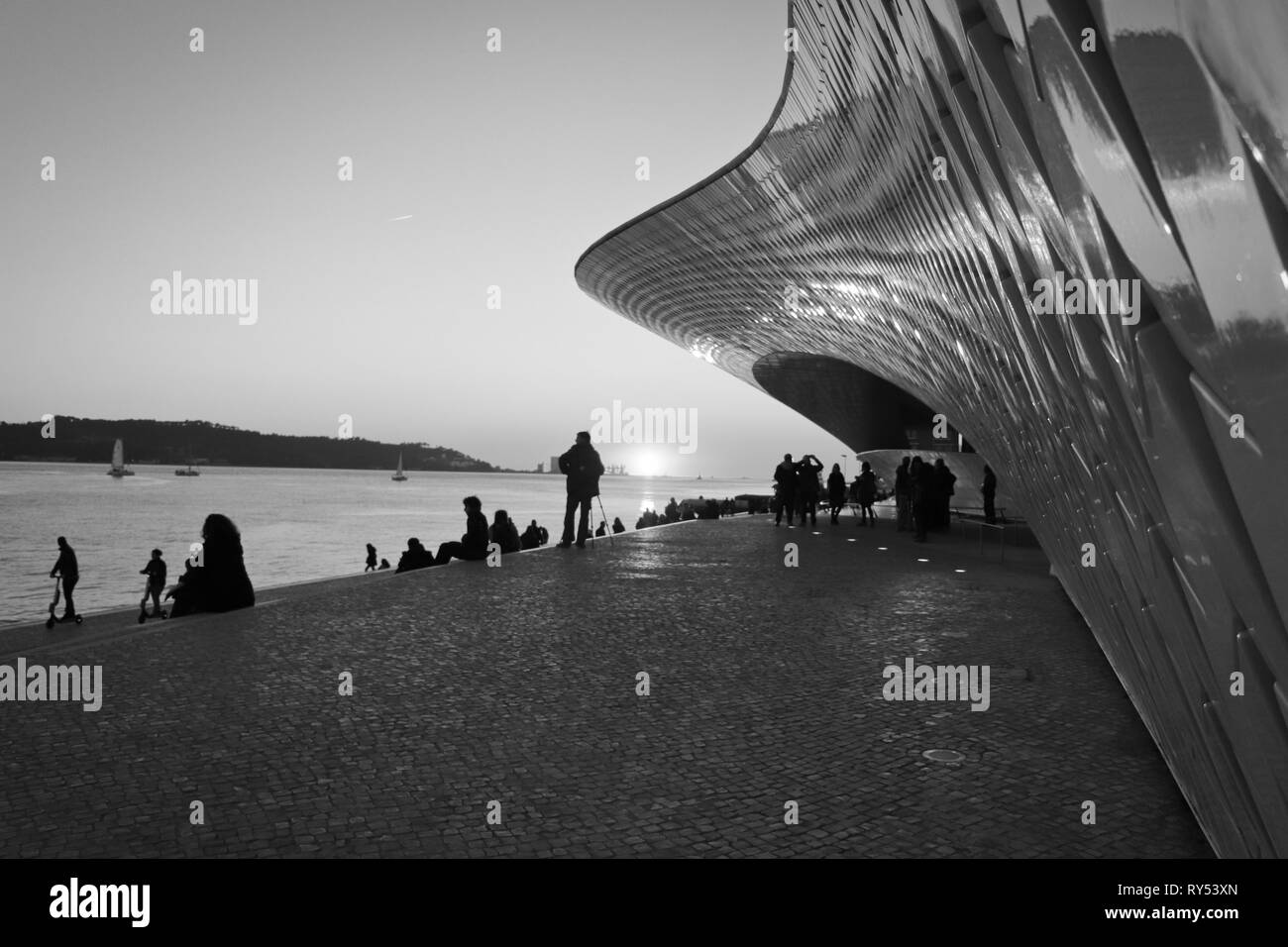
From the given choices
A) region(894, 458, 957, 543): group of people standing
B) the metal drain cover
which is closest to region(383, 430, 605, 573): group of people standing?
region(894, 458, 957, 543): group of people standing

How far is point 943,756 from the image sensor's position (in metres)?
4.14

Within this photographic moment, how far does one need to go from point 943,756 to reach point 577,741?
178cm

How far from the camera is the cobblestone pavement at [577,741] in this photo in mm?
3197

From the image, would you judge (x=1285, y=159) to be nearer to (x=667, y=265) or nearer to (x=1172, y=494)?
(x=1172, y=494)

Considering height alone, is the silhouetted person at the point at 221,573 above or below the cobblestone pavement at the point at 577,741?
above

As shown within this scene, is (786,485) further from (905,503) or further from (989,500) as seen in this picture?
(989,500)

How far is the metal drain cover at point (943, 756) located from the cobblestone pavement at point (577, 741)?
0.18 feet

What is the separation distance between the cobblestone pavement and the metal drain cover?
56 millimetres

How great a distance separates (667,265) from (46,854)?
73.4ft

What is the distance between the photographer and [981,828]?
129 inches

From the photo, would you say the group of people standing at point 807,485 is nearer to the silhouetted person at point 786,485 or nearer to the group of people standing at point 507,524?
the silhouetted person at point 786,485

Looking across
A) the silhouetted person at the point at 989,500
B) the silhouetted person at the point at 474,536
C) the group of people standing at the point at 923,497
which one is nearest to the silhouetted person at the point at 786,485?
the group of people standing at the point at 923,497

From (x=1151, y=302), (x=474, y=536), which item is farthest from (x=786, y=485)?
(x=1151, y=302)
